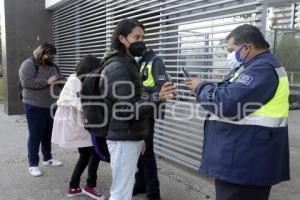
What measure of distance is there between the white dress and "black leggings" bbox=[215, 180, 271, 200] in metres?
2.02

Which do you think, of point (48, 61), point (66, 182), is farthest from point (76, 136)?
point (48, 61)

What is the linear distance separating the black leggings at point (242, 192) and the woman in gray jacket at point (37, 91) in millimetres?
3075

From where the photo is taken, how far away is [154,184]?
389 centimetres

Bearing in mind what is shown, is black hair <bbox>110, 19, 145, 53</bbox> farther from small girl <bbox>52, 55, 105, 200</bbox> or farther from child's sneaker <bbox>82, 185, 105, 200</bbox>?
child's sneaker <bbox>82, 185, 105, 200</bbox>

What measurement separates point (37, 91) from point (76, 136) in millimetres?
1102

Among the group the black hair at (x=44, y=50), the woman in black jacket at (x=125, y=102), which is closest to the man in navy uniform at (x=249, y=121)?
the woman in black jacket at (x=125, y=102)

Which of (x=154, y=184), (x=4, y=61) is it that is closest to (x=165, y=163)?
(x=154, y=184)

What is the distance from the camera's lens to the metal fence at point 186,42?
168 inches

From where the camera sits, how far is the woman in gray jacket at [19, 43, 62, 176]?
15.5 ft

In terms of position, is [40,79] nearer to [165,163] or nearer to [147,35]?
[147,35]

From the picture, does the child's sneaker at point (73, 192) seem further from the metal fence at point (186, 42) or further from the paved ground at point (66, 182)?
the metal fence at point (186, 42)

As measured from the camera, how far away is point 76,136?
162 inches

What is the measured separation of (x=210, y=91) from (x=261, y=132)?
41cm

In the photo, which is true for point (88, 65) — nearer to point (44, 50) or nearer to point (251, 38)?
point (44, 50)
